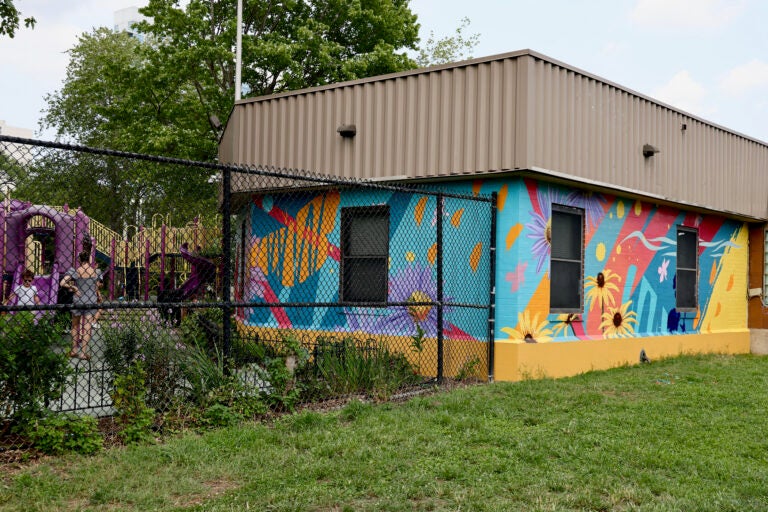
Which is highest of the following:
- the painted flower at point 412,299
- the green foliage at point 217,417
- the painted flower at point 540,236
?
the painted flower at point 540,236

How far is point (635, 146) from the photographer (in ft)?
36.9

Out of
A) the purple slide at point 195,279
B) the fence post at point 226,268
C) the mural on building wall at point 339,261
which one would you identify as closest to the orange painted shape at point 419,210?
the mural on building wall at point 339,261

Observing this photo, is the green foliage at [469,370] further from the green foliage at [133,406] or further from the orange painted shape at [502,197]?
the green foliage at [133,406]

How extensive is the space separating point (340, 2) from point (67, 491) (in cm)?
2275

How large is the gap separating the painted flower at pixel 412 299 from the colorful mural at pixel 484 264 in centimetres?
1

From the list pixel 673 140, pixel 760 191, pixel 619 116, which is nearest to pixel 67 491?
pixel 619 116

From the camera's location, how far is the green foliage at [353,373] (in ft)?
26.0

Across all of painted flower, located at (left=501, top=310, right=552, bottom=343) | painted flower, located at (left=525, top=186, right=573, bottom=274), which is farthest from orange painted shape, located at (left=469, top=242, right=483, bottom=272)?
painted flower, located at (left=501, top=310, right=552, bottom=343)

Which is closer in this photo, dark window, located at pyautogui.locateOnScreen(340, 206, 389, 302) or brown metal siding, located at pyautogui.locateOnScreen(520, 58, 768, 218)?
brown metal siding, located at pyautogui.locateOnScreen(520, 58, 768, 218)

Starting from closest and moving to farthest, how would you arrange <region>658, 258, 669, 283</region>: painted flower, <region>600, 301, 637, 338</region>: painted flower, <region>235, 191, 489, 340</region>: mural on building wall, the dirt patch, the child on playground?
1. the dirt patch
2. <region>235, 191, 489, 340</region>: mural on building wall
3. the child on playground
4. <region>600, 301, 637, 338</region>: painted flower
5. <region>658, 258, 669, 283</region>: painted flower

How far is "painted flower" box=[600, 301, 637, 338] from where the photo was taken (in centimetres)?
1104

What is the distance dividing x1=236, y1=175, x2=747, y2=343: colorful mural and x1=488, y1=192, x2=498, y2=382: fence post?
8 cm

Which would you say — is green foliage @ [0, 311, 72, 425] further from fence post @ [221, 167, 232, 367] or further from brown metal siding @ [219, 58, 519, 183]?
brown metal siding @ [219, 58, 519, 183]

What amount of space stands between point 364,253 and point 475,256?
6.00ft
